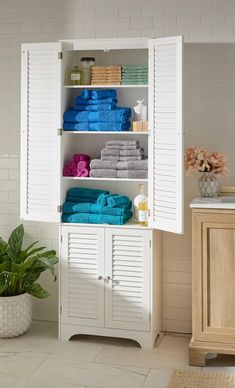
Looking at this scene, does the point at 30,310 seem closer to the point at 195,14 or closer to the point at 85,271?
the point at 85,271

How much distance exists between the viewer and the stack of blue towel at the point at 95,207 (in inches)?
175

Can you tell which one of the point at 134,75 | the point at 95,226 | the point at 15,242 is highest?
the point at 134,75

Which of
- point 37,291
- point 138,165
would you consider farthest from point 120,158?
point 37,291

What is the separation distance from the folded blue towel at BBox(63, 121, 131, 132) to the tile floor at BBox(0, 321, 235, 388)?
1.57 meters

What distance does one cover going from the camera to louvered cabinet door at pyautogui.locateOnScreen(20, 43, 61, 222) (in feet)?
14.6

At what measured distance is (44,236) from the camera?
4988 mm

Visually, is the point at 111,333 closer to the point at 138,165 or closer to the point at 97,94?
the point at 138,165

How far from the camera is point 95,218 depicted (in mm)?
4457

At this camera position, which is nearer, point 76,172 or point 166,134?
point 166,134

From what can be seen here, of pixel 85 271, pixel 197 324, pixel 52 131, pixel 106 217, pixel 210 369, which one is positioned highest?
pixel 52 131

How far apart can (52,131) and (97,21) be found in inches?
38.1

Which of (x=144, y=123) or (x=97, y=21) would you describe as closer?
(x=144, y=123)

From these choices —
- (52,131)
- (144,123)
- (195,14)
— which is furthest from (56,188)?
(195,14)

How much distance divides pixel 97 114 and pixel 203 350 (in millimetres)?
1801
